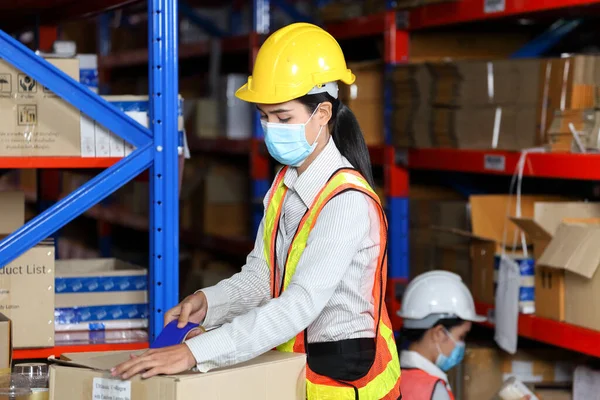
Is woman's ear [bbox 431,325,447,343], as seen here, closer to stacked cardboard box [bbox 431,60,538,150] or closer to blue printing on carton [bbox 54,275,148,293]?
stacked cardboard box [bbox 431,60,538,150]

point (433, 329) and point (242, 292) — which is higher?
point (242, 292)

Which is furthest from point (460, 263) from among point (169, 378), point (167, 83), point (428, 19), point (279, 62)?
point (169, 378)

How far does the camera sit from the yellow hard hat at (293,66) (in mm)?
2354

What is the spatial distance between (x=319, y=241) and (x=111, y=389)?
567mm

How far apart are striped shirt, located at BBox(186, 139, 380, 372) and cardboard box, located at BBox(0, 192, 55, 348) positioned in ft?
2.53

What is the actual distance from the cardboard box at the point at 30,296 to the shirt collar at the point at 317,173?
1.01 metres

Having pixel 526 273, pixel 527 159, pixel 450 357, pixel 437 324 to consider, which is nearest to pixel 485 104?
pixel 527 159

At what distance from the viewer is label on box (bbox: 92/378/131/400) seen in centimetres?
203

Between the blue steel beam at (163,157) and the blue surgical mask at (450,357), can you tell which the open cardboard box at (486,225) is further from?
the blue steel beam at (163,157)

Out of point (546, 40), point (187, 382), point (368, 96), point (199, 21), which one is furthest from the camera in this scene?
point (199, 21)

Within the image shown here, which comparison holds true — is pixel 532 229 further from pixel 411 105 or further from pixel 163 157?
pixel 163 157

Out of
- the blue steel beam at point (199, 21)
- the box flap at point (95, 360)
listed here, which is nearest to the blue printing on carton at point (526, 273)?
the box flap at point (95, 360)

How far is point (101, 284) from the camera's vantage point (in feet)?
10.8

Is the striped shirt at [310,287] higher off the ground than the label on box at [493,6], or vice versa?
the label on box at [493,6]
